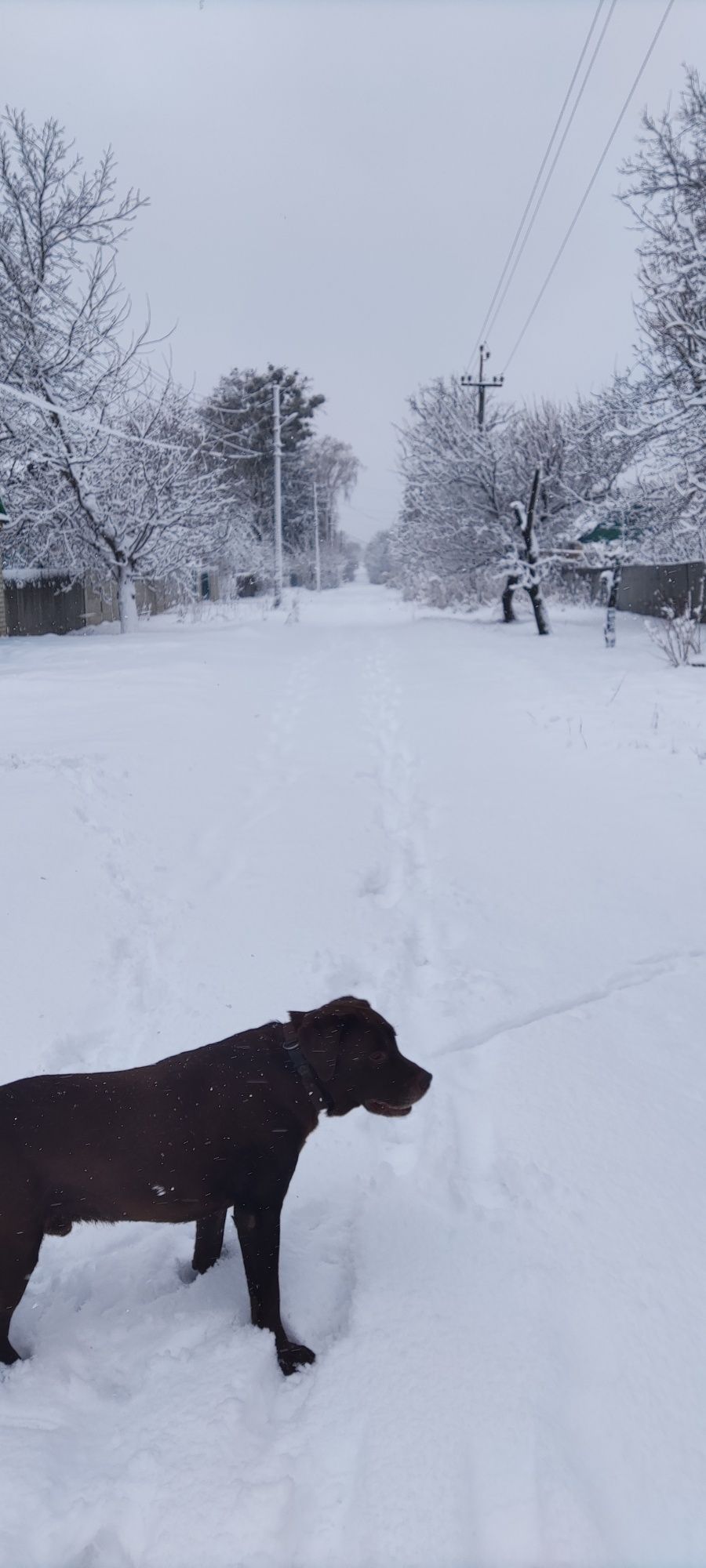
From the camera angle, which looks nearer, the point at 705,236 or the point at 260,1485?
the point at 260,1485

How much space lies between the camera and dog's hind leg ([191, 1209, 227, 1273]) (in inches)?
94.8

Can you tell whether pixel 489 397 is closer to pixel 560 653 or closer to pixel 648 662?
pixel 560 653

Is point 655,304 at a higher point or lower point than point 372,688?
higher

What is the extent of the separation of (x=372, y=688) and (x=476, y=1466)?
11.7 meters

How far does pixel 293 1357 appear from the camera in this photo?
7.00 ft

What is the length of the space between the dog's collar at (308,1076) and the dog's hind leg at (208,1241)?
1.59 ft

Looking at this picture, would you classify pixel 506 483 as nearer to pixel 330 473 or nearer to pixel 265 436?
pixel 265 436

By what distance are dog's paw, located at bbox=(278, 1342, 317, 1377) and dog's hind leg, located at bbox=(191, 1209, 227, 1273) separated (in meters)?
0.36

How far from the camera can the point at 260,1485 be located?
183 cm

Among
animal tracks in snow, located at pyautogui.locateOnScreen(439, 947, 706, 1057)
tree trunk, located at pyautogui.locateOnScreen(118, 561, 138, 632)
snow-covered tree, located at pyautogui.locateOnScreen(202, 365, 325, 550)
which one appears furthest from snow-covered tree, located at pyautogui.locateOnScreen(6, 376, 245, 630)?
snow-covered tree, located at pyautogui.locateOnScreen(202, 365, 325, 550)

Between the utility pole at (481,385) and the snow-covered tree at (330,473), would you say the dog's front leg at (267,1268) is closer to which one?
the utility pole at (481,385)

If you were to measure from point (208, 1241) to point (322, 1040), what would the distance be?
2.39ft

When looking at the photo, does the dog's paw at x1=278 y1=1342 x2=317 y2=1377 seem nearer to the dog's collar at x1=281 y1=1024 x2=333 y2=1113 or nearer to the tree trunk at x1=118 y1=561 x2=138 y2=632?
the dog's collar at x1=281 y1=1024 x2=333 y2=1113

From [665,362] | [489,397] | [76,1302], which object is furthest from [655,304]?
[76,1302]
